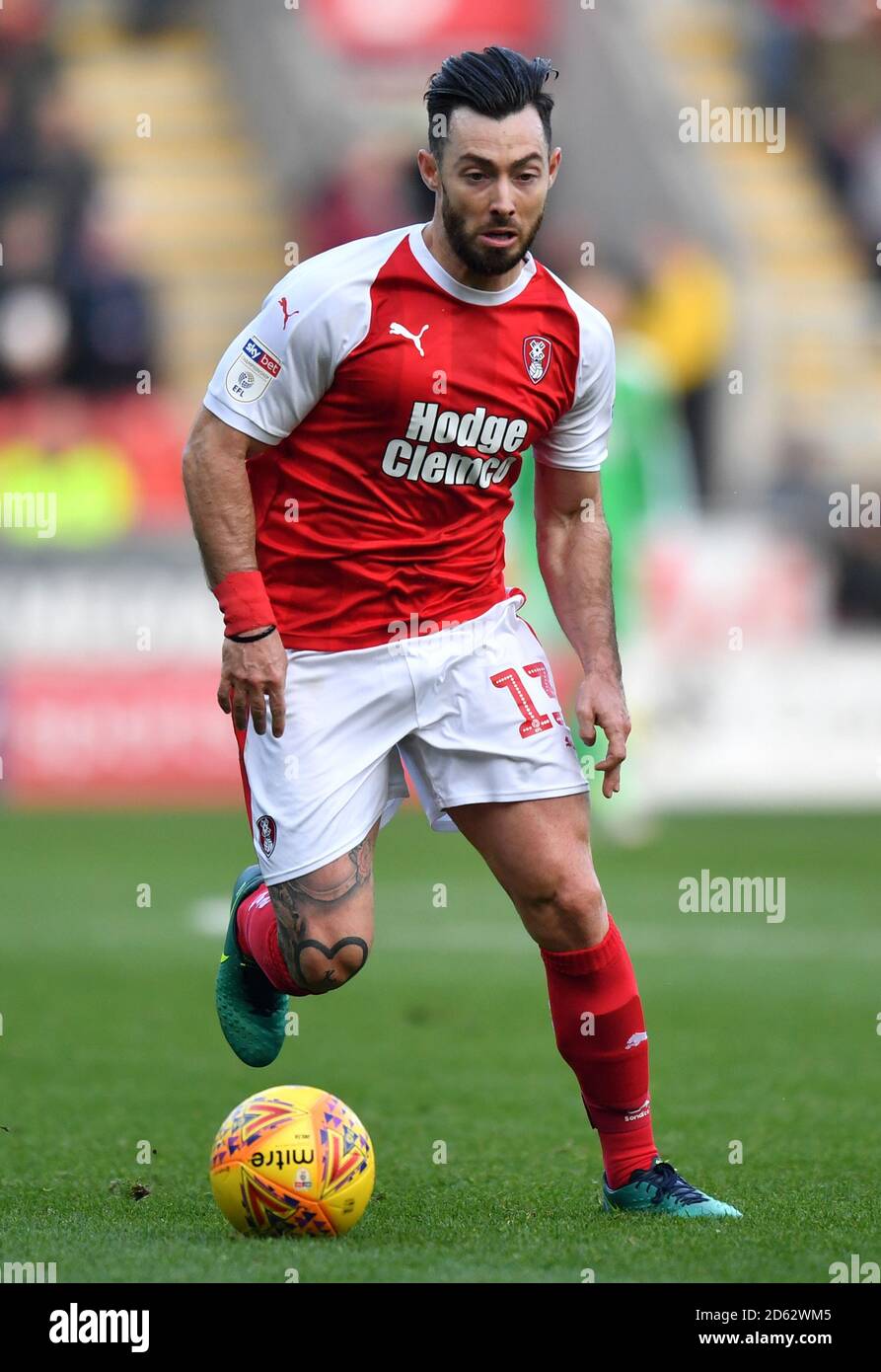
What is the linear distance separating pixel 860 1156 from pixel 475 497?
1.81 metres

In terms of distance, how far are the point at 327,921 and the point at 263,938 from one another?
29 centimetres

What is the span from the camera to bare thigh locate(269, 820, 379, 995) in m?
4.82

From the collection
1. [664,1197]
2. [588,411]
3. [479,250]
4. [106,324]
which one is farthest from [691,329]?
[664,1197]

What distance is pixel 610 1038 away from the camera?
4.88 m

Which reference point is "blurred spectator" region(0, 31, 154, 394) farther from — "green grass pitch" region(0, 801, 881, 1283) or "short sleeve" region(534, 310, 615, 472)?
"short sleeve" region(534, 310, 615, 472)

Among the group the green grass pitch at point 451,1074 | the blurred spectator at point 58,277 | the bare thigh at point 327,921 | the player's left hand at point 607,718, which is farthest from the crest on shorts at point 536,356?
the blurred spectator at point 58,277

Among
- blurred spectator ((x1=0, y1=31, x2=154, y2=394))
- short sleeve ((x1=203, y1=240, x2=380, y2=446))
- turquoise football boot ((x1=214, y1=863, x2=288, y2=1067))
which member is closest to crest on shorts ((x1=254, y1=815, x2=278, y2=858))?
turquoise football boot ((x1=214, y1=863, x2=288, y2=1067))

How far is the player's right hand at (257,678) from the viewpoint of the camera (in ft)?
15.4

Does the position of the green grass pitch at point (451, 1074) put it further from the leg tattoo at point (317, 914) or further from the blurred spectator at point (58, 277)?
the blurred spectator at point (58, 277)

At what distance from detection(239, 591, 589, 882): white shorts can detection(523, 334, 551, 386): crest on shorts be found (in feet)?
1.83

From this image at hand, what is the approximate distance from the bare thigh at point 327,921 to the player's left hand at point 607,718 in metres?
0.52

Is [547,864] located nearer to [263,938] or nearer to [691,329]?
[263,938]
